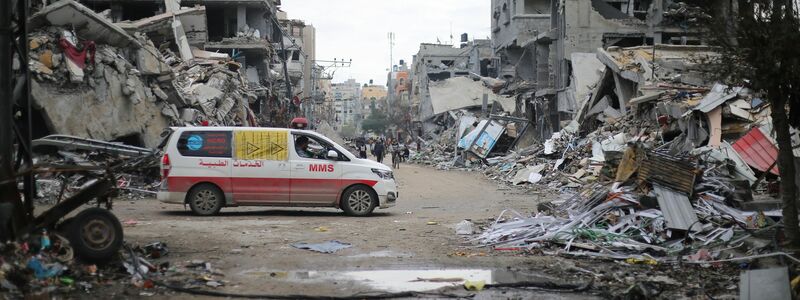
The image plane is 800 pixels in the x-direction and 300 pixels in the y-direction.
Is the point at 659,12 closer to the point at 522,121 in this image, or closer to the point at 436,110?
the point at 522,121

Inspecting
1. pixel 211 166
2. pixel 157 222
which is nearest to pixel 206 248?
pixel 157 222

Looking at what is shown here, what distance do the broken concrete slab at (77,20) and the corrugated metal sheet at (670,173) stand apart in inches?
563

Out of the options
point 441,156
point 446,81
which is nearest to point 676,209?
point 441,156

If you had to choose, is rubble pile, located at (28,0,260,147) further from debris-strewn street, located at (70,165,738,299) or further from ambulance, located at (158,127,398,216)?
ambulance, located at (158,127,398,216)

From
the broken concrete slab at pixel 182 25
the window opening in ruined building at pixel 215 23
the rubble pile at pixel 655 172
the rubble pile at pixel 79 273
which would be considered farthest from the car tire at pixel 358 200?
the window opening in ruined building at pixel 215 23

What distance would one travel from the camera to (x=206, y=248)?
9.75 m

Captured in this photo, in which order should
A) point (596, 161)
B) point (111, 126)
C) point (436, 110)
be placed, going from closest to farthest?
point (111, 126) → point (596, 161) → point (436, 110)

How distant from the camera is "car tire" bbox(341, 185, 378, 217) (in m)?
14.6

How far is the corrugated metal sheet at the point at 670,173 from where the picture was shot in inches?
432

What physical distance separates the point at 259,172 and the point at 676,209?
7.84 m

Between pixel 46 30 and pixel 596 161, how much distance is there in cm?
1674

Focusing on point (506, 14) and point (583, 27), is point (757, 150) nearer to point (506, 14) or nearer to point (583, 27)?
point (583, 27)

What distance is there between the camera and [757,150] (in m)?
16.0

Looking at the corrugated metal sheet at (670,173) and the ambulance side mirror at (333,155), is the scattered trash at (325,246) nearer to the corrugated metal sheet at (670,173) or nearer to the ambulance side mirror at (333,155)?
the ambulance side mirror at (333,155)
